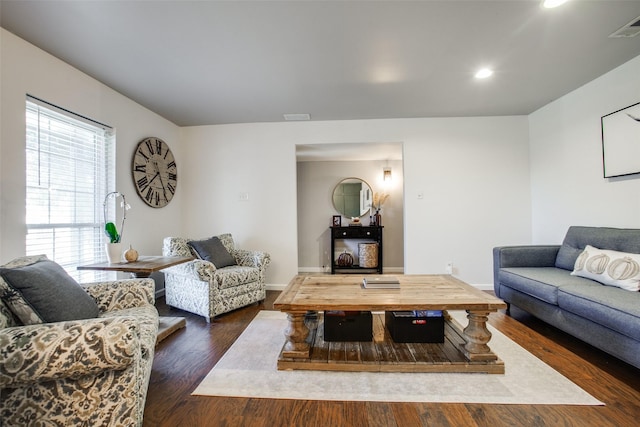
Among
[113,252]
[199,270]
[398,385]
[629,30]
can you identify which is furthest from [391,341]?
[629,30]

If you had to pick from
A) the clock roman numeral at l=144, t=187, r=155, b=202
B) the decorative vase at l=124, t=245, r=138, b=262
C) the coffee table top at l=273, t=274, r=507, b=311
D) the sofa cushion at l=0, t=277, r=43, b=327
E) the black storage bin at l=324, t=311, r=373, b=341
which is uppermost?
the clock roman numeral at l=144, t=187, r=155, b=202

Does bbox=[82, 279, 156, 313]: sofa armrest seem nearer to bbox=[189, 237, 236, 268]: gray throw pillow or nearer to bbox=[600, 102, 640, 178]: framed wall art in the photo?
bbox=[189, 237, 236, 268]: gray throw pillow

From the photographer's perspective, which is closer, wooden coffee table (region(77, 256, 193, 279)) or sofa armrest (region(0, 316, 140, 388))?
sofa armrest (region(0, 316, 140, 388))

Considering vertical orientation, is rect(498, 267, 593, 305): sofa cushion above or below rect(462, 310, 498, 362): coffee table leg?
above

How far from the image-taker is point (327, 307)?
1820mm

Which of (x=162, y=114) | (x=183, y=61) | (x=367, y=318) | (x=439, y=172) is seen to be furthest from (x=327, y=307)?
(x=162, y=114)

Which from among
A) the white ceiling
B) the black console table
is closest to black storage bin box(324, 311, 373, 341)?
the white ceiling

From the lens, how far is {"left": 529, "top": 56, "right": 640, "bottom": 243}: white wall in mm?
2512

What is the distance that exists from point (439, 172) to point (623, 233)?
188 centimetres

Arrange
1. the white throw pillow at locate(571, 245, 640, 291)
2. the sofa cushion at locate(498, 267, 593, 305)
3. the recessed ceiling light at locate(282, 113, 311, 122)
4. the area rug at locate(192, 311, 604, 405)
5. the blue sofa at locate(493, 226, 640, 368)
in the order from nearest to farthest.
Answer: the area rug at locate(192, 311, 604, 405) → the blue sofa at locate(493, 226, 640, 368) → the white throw pillow at locate(571, 245, 640, 291) → the sofa cushion at locate(498, 267, 593, 305) → the recessed ceiling light at locate(282, 113, 311, 122)

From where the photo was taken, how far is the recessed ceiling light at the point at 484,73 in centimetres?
254

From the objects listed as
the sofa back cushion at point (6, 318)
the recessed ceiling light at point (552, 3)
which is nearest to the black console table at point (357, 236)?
the recessed ceiling light at point (552, 3)

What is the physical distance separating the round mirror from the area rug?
3.57 meters

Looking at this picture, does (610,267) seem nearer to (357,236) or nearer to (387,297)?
(387,297)
